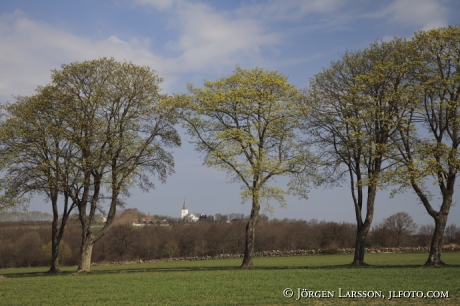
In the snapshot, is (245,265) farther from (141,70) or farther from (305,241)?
(305,241)

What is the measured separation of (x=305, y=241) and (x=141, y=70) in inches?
2377

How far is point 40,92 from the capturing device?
35375 millimetres

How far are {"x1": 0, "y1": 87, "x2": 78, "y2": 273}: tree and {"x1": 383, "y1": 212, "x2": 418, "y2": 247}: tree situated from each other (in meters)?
67.5

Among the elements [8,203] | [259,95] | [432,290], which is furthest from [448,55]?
[8,203]

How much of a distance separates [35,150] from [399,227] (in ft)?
235

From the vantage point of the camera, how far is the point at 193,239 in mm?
91188

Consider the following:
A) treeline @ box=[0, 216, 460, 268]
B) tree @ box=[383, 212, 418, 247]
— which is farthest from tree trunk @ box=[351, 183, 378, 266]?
tree @ box=[383, 212, 418, 247]

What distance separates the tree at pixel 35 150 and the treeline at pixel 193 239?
45059 mm

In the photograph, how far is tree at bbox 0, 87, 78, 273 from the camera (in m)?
33.8

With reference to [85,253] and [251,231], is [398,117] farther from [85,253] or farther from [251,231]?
[85,253]

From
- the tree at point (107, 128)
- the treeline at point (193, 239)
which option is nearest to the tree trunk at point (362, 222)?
the tree at point (107, 128)

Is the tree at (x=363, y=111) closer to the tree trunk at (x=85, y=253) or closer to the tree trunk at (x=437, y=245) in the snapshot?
the tree trunk at (x=437, y=245)

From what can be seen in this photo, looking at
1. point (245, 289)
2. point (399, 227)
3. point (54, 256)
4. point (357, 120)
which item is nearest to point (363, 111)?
point (357, 120)

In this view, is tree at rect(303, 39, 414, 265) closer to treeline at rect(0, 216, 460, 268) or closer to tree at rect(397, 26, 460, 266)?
tree at rect(397, 26, 460, 266)
